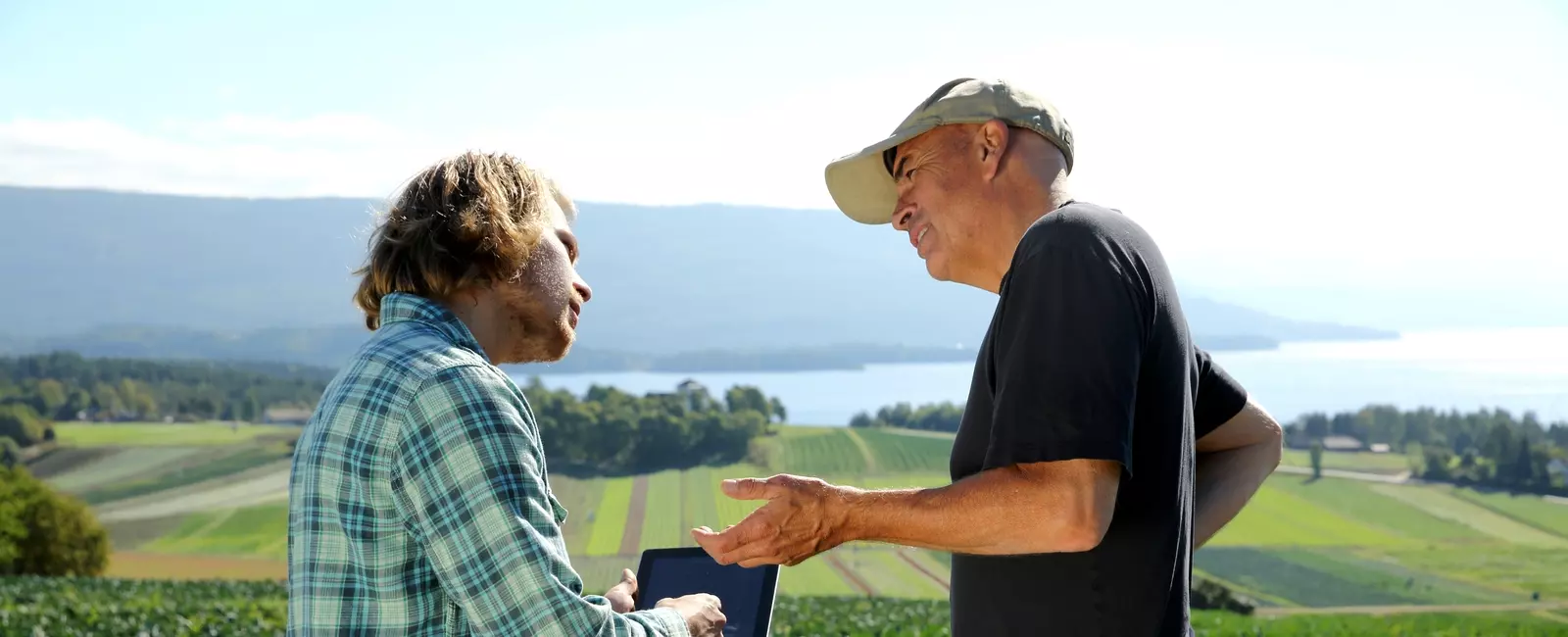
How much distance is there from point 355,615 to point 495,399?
44cm

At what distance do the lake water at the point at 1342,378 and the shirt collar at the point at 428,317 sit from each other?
7443 centimetres

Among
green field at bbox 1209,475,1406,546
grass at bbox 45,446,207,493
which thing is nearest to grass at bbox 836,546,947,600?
green field at bbox 1209,475,1406,546

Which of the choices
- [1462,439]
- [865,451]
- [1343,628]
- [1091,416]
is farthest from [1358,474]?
[1091,416]

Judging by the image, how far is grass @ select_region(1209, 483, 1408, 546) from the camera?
47.2 metres

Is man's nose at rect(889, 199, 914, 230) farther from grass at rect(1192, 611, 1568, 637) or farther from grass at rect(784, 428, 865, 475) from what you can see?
grass at rect(784, 428, 865, 475)

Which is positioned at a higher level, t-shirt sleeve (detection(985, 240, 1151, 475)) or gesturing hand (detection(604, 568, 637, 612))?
t-shirt sleeve (detection(985, 240, 1151, 475))

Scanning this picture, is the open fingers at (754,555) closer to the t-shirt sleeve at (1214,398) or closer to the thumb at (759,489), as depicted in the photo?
the thumb at (759,489)

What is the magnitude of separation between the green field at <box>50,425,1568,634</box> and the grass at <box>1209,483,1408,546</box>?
0.27ft

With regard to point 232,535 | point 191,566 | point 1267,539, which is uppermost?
point 1267,539

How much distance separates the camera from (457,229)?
91.5 inches

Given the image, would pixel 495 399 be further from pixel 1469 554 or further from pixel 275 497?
pixel 275 497

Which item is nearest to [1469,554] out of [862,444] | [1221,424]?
[862,444]

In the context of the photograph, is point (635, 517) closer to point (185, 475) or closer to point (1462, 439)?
point (185, 475)

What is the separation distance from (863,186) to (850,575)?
41.8 m
